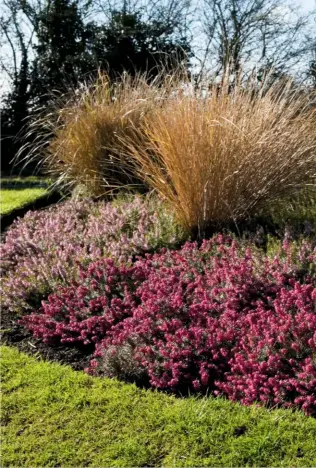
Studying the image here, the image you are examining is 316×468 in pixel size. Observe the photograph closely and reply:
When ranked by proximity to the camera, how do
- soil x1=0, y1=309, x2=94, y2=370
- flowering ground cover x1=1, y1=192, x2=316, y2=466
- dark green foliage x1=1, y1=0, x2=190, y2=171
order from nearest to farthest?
flowering ground cover x1=1, y1=192, x2=316, y2=466
soil x1=0, y1=309, x2=94, y2=370
dark green foliage x1=1, y1=0, x2=190, y2=171

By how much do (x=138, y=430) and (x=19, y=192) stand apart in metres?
7.32

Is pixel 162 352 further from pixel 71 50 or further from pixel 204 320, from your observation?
pixel 71 50

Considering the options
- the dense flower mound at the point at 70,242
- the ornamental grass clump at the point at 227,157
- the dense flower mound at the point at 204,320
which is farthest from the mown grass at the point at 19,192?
the dense flower mound at the point at 204,320

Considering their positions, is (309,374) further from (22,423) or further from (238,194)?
A: (238,194)

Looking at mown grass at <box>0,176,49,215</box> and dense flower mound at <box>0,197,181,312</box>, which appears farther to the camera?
mown grass at <box>0,176,49,215</box>

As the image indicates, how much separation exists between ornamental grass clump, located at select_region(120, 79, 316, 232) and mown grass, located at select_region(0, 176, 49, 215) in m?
3.28

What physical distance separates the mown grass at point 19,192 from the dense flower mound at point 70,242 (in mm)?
1762

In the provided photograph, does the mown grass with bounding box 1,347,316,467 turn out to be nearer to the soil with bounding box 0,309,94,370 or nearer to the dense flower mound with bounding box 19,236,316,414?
the dense flower mound with bounding box 19,236,316,414

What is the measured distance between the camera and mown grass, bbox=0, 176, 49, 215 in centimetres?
815

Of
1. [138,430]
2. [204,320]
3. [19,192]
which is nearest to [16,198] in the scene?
[19,192]

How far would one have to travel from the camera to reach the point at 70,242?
531 cm

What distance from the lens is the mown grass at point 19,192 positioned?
321 inches

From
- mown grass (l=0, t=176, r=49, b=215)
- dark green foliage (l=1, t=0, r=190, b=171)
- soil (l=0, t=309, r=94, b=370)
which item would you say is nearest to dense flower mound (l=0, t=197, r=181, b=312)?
soil (l=0, t=309, r=94, b=370)

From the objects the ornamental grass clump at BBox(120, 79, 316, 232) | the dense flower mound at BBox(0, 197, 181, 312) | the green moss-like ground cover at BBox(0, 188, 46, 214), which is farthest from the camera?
the green moss-like ground cover at BBox(0, 188, 46, 214)
